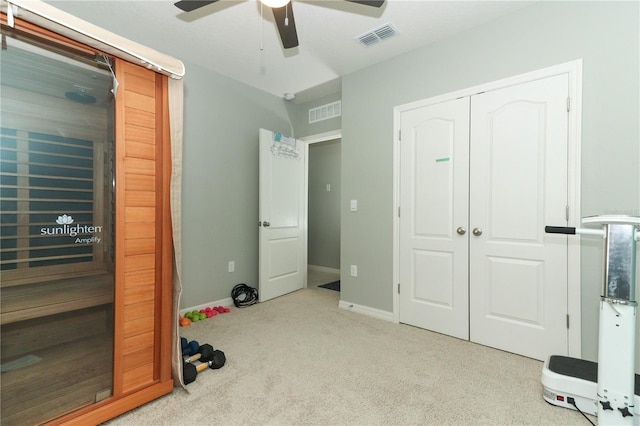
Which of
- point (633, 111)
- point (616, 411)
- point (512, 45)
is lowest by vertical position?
point (616, 411)

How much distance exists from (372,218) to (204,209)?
1.89m

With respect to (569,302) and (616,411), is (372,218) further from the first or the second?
(616,411)

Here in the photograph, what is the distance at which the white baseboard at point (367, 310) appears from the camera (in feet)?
10.2

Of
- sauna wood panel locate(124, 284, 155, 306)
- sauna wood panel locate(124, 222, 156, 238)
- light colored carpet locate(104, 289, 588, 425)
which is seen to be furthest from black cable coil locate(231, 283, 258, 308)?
sauna wood panel locate(124, 222, 156, 238)

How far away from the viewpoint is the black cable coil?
3.52 metres

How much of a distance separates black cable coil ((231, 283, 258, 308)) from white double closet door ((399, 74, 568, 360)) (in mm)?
1781

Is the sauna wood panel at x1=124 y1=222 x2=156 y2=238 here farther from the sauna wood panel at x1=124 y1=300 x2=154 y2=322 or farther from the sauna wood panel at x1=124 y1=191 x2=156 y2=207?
the sauna wood panel at x1=124 y1=300 x2=154 y2=322

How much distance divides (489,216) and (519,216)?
8.3 inches

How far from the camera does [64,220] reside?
4.88ft

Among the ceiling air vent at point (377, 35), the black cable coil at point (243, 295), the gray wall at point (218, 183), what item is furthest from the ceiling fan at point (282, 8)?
the black cable coil at point (243, 295)

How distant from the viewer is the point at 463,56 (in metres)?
2.63

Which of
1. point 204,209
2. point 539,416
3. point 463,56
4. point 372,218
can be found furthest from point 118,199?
point 463,56

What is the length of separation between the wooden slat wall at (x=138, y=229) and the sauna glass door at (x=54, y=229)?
58mm

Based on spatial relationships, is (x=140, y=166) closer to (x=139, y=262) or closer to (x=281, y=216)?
(x=139, y=262)
